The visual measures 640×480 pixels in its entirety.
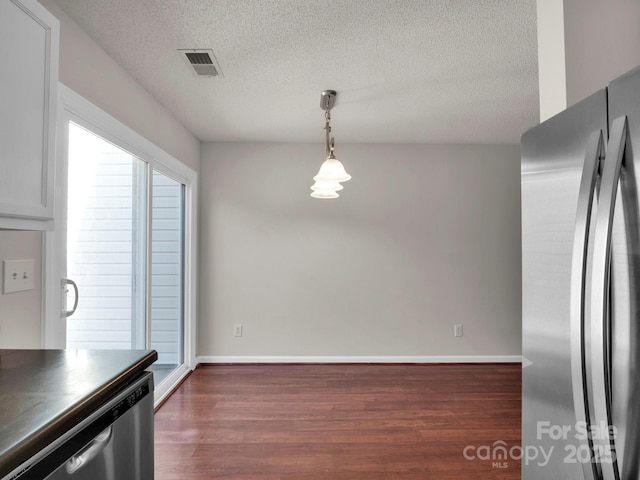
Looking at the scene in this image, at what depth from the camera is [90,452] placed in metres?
0.92

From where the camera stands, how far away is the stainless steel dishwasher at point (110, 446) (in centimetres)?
80

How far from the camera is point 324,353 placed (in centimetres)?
409

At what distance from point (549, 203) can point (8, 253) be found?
1.92 meters

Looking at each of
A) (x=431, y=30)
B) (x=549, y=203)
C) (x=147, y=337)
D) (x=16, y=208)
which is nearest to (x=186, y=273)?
(x=147, y=337)

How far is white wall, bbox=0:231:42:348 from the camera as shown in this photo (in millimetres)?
1474

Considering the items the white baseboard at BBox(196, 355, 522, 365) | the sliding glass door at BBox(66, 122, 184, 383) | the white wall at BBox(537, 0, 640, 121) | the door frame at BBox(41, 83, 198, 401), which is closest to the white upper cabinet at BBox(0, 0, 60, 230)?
the door frame at BBox(41, 83, 198, 401)

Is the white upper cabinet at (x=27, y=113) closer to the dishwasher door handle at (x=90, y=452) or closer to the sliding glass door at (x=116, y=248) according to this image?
the dishwasher door handle at (x=90, y=452)

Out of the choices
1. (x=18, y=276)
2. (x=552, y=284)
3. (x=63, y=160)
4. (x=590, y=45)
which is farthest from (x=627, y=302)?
(x=63, y=160)

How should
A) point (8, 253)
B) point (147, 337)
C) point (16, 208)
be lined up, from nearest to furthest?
point (16, 208) < point (8, 253) < point (147, 337)

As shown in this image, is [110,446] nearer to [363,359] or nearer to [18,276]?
[18,276]

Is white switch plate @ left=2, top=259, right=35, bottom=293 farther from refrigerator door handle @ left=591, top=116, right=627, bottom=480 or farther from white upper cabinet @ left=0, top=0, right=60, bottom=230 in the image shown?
refrigerator door handle @ left=591, top=116, right=627, bottom=480

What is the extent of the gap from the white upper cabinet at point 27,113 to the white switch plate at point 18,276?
0.39 meters

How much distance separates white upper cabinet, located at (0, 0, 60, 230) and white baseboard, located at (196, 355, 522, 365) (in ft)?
10.1

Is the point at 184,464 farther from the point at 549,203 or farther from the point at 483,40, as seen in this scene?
the point at 483,40
